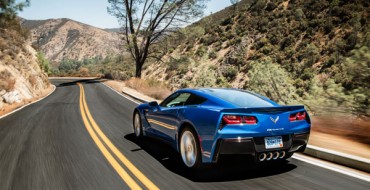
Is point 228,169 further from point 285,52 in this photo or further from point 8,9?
point 285,52

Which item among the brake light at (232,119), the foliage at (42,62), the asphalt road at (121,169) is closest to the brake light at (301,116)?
the asphalt road at (121,169)

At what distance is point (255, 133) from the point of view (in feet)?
15.2

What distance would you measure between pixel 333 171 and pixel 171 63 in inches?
985

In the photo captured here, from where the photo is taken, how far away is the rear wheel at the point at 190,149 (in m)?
5.12

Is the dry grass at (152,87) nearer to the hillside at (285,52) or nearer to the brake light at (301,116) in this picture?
the hillside at (285,52)

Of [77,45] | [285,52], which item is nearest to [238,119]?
[285,52]

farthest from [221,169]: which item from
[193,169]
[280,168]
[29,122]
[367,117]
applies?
[29,122]

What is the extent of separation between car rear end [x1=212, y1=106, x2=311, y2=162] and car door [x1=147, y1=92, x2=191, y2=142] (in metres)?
1.27

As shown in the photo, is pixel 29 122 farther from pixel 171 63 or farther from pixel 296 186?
pixel 171 63

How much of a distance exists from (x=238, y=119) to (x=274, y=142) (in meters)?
0.66

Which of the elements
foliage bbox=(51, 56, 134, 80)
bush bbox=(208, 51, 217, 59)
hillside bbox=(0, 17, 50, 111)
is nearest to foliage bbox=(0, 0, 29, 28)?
hillside bbox=(0, 17, 50, 111)

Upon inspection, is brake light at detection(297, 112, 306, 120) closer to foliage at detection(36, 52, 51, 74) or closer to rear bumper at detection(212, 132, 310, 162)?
Result: rear bumper at detection(212, 132, 310, 162)

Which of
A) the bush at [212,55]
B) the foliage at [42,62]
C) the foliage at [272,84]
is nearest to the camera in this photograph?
the foliage at [272,84]

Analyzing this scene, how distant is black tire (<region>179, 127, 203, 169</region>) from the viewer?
510 centimetres
